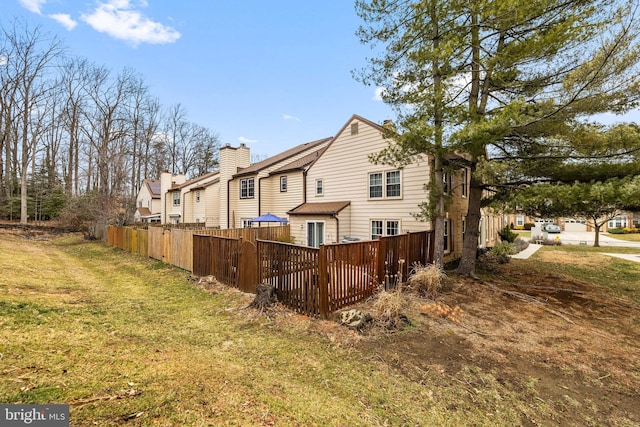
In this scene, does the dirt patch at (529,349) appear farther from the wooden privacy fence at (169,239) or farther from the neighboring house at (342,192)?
the wooden privacy fence at (169,239)

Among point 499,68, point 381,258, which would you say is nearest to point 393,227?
point 381,258

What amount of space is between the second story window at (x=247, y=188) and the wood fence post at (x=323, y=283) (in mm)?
14427

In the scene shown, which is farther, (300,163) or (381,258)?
(300,163)

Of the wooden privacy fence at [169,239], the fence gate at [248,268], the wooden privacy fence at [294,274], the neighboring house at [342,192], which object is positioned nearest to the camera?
the wooden privacy fence at [294,274]

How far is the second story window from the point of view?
1959 centimetres

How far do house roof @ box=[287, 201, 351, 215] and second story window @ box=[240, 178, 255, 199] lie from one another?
4.82 m

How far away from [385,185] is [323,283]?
7985 mm

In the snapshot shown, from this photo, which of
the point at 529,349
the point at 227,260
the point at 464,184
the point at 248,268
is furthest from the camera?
the point at 464,184

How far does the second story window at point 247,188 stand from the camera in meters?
19.6

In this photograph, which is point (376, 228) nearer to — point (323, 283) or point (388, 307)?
point (388, 307)

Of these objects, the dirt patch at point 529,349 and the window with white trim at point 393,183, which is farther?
the window with white trim at point 393,183

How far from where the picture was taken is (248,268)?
25.9 ft

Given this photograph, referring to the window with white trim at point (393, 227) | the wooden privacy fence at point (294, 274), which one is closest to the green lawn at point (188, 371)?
the wooden privacy fence at point (294, 274)

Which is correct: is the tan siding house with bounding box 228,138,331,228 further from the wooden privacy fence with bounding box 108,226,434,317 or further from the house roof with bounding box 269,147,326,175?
the wooden privacy fence with bounding box 108,226,434,317
